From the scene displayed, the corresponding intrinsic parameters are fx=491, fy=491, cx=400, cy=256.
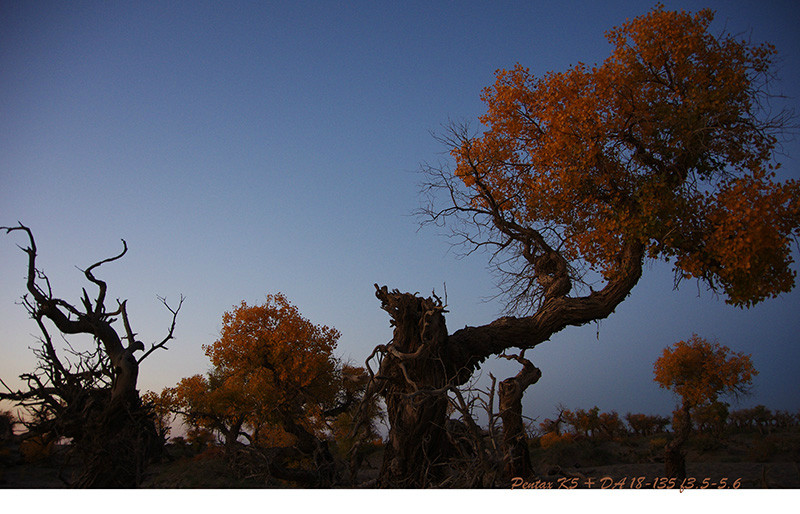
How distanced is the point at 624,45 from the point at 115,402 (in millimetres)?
8272

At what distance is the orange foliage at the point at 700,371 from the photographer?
9547mm

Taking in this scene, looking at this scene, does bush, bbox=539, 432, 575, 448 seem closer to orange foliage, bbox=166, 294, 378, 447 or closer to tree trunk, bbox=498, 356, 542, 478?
orange foliage, bbox=166, 294, 378, 447

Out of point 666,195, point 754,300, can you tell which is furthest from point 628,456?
point 666,195

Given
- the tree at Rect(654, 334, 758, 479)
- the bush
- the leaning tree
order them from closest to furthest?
the leaning tree, the tree at Rect(654, 334, 758, 479), the bush

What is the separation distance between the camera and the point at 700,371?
391 inches

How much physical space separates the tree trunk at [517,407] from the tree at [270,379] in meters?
4.27

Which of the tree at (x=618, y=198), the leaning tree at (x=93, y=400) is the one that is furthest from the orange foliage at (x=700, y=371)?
the leaning tree at (x=93, y=400)

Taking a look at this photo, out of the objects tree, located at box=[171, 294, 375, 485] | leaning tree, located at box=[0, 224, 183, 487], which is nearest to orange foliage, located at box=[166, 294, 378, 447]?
tree, located at box=[171, 294, 375, 485]

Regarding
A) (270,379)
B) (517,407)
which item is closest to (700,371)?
(517,407)

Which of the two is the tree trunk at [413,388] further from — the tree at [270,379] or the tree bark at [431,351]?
the tree at [270,379]

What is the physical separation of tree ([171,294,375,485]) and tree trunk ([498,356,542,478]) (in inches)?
168

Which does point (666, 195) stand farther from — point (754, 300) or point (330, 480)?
point (330, 480)

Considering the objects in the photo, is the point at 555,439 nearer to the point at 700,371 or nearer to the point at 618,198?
the point at 700,371

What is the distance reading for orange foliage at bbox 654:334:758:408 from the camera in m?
9.55
